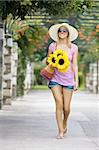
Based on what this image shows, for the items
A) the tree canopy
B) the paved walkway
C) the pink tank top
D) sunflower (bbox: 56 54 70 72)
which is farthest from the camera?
the tree canopy

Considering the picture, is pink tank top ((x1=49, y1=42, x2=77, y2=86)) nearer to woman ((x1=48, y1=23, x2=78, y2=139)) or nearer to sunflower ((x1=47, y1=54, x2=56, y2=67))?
woman ((x1=48, y1=23, x2=78, y2=139))

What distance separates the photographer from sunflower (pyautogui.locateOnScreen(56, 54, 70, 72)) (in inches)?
502

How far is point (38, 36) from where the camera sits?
28.8m

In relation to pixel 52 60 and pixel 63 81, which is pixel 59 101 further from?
pixel 52 60

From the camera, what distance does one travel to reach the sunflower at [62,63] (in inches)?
502

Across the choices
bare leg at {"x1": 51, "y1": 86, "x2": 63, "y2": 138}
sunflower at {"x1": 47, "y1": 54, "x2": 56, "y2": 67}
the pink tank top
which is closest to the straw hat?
sunflower at {"x1": 47, "y1": 54, "x2": 56, "y2": 67}

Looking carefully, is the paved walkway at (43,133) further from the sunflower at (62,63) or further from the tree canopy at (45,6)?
the tree canopy at (45,6)

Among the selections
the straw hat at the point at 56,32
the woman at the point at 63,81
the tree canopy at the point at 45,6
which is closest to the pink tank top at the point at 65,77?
the woman at the point at 63,81

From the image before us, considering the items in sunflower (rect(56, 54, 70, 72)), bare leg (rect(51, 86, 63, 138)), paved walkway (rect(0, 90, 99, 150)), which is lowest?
paved walkway (rect(0, 90, 99, 150))

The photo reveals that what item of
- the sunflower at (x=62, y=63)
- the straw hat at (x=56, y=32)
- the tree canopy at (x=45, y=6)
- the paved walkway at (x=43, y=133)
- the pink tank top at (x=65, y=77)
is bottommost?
the paved walkway at (x=43, y=133)

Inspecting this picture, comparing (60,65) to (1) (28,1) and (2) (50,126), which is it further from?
(2) (50,126)

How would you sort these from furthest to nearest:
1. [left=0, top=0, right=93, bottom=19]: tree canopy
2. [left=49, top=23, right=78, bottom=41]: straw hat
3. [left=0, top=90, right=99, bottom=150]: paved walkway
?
[left=0, top=0, right=93, bottom=19]: tree canopy
[left=49, top=23, right=78, bottom=41]: straw hat
[left=0, top=90, right=99, bottom=150]: paved walkway

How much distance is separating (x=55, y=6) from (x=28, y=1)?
98.0 inches

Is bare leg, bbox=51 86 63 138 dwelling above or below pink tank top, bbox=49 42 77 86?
below
